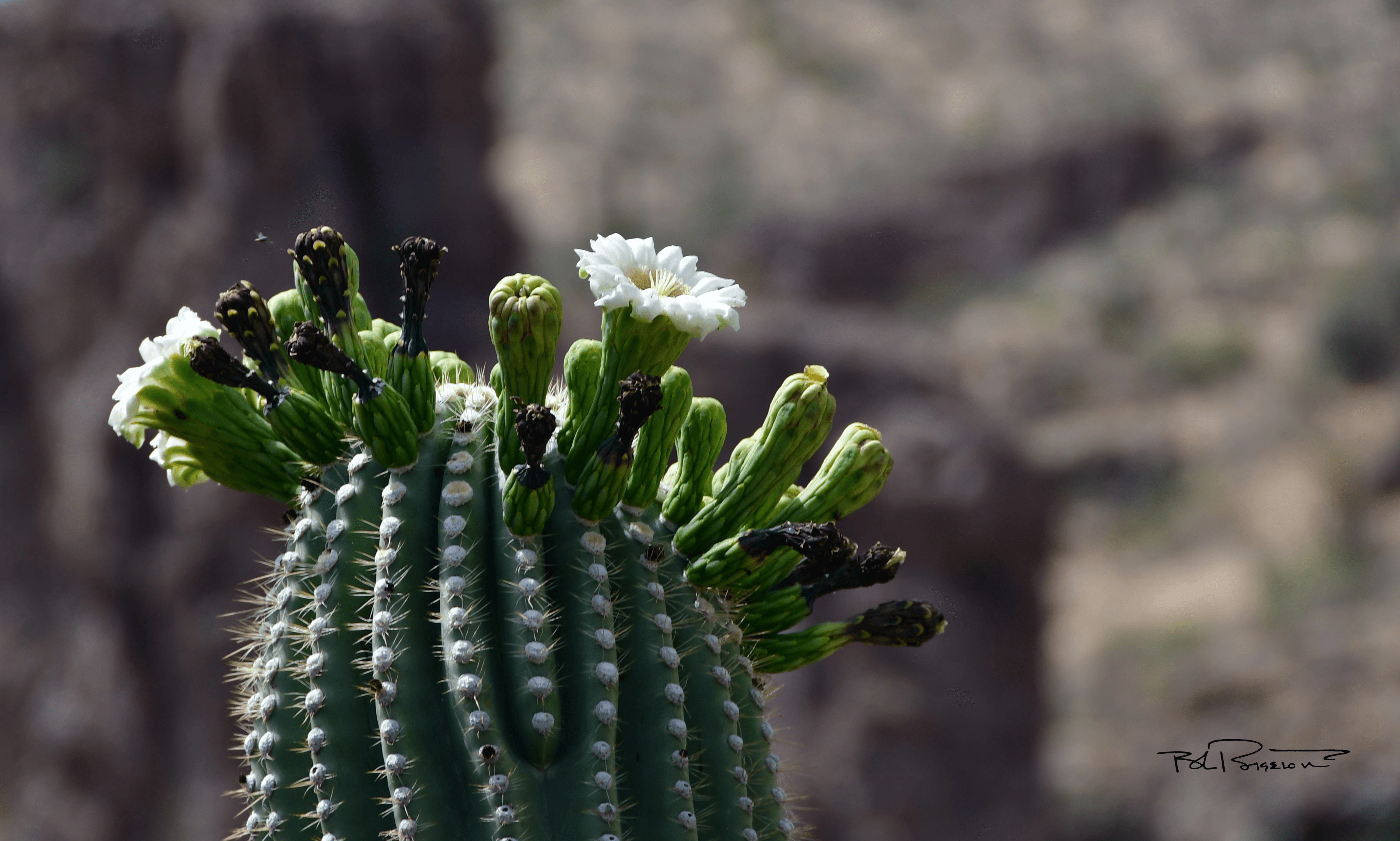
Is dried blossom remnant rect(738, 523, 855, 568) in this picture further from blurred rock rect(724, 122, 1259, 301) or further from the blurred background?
blurred rock rect(724, 122, 1259, 301)

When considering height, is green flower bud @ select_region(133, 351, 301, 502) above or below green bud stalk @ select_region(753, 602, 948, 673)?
above

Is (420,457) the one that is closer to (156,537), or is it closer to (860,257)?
(156,537)

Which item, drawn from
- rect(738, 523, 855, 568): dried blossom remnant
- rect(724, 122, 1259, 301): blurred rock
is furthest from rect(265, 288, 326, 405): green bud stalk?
rect(724, 122, 1259, 301): blurred rock

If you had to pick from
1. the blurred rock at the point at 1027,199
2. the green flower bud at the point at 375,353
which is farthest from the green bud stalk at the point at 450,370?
the blurred rock at the point at 1027,199

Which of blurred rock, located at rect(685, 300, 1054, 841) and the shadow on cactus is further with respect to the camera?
blurred rock, located at rect(685, 300, 1054, 841)

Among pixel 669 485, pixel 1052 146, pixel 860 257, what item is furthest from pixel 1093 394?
pixel 669 485

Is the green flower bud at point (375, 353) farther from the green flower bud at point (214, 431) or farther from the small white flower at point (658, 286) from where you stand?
the small white flower at point (658, 286)
